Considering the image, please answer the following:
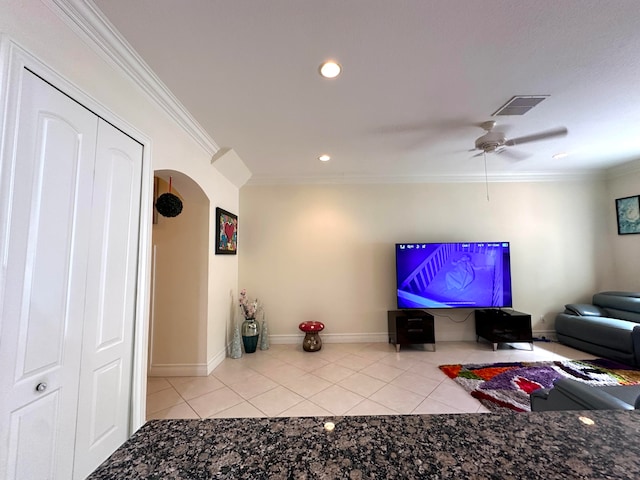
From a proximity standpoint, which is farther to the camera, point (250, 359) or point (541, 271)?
point (541, 271)

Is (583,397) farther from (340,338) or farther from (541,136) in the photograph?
(340,338)

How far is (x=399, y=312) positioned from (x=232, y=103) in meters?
3.34

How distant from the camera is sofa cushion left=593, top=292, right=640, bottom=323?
10.8ft

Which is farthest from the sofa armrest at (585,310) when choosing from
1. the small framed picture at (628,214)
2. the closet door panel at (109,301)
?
the closet door panel at (109,301)

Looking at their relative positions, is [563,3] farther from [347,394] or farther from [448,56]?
[347,394]

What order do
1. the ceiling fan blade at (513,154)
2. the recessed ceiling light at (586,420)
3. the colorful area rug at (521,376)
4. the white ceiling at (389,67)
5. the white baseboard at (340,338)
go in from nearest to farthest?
the recessed ceiling light at (586,420)
the white ceiling at (389,67)
the colorful area rug at (521,376)
the ceiling fan blade at (513,154)
the white baseboard at (340,338)

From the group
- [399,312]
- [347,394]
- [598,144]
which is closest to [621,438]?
[347,394]

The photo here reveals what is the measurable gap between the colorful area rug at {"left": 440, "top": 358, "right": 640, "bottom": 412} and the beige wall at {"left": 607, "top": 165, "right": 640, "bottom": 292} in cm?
163

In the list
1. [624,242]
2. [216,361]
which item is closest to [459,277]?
[624,242]

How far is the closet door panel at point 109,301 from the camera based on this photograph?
1.40m

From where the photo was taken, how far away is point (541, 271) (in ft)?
13.2

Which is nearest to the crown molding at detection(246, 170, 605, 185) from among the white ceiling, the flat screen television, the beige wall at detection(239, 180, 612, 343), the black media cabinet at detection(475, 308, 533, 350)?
the beige wall at detection(239, 180, 612, 343)

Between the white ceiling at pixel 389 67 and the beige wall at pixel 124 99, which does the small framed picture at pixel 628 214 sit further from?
the beige wall at pixel 124 99

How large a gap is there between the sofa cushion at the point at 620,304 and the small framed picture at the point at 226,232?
5.31m
